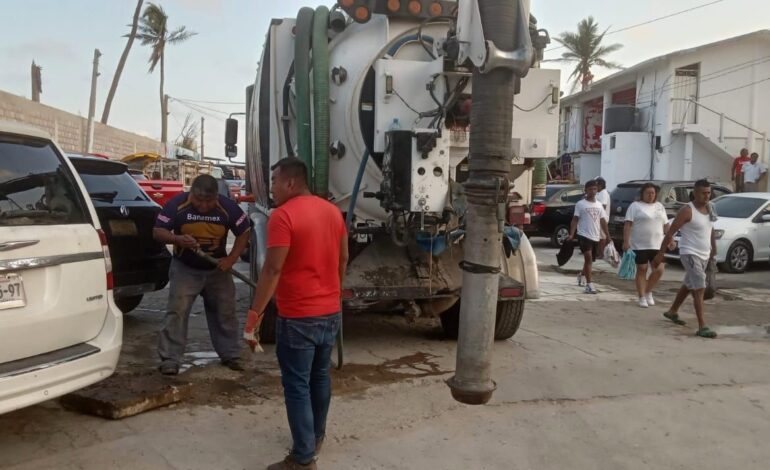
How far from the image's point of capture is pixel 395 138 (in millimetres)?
5070

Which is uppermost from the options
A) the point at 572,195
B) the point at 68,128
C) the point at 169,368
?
the point at 68,128

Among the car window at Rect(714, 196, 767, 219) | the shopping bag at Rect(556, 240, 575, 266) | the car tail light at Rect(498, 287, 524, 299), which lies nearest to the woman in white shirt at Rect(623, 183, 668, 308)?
the shopping bag at Rect(556, 240, 575, 266)

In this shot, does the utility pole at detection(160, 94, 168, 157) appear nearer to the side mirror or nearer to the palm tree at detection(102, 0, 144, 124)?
the palm tree at detection(102, 0, 144, 124)

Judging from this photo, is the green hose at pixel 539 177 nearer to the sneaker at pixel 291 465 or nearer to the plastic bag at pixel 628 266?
the sneaker at pixel 291 465

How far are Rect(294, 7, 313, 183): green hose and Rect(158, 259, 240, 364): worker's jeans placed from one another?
1185 mm

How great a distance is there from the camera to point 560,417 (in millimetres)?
4590

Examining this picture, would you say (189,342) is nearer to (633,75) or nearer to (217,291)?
(217,291)

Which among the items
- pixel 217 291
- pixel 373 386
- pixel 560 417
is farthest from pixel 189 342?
pixel 560 417

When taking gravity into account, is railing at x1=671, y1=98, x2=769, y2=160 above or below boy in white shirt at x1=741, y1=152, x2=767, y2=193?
above

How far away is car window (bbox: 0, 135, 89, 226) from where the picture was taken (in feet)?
11.6

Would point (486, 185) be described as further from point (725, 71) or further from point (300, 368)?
point (725, 71)

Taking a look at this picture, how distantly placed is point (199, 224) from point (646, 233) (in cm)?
599

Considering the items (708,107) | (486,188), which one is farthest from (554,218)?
(486,188)

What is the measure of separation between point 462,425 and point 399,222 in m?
1.69
